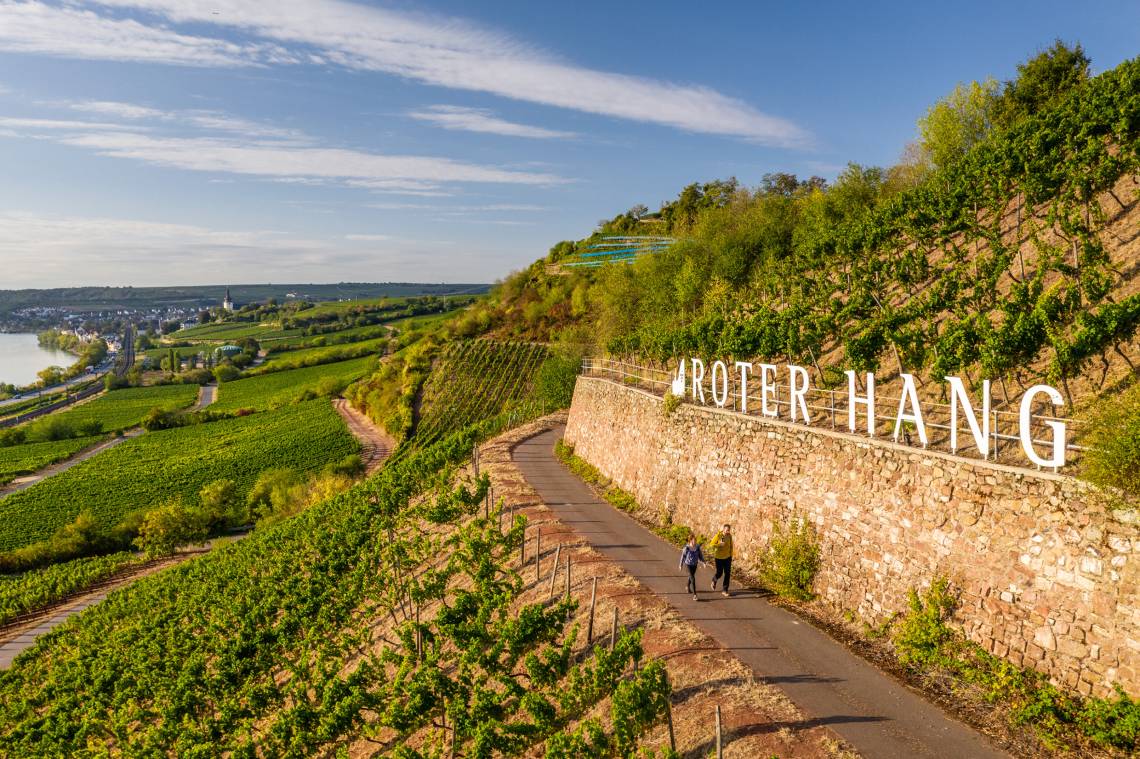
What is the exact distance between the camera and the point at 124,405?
141875 millimetres

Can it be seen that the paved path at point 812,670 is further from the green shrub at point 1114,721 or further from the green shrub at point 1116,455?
the green shrub at point 1116,455

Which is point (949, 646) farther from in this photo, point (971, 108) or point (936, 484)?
point (971, 108)

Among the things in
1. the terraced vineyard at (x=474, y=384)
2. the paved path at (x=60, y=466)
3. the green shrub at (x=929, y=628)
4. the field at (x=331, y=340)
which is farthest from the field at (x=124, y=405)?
the green shrub at (x=929, y=628)

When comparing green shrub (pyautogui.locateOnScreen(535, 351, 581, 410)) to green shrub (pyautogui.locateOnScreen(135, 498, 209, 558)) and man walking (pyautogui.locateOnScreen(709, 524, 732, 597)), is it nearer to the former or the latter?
green shrub (pyautogui.locateOnScreen(135, 498, 209, 558))

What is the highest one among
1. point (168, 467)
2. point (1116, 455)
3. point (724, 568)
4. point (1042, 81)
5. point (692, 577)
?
point (1042, 81)

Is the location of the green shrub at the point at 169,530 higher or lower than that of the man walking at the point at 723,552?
lower

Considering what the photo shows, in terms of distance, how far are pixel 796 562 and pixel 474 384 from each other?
3003 inches

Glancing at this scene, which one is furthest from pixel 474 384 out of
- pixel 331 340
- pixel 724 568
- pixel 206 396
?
pixel 331 340

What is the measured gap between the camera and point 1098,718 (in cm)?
1054

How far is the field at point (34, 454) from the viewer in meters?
93.0

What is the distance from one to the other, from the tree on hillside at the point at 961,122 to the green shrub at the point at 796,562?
1601 inches

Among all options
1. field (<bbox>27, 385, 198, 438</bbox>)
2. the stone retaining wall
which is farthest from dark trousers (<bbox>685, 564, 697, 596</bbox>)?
field (<bbox>27, 385, 198, 438</bbox>)

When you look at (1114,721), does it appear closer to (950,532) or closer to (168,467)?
(950,532)

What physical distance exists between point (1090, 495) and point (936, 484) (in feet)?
10.9
